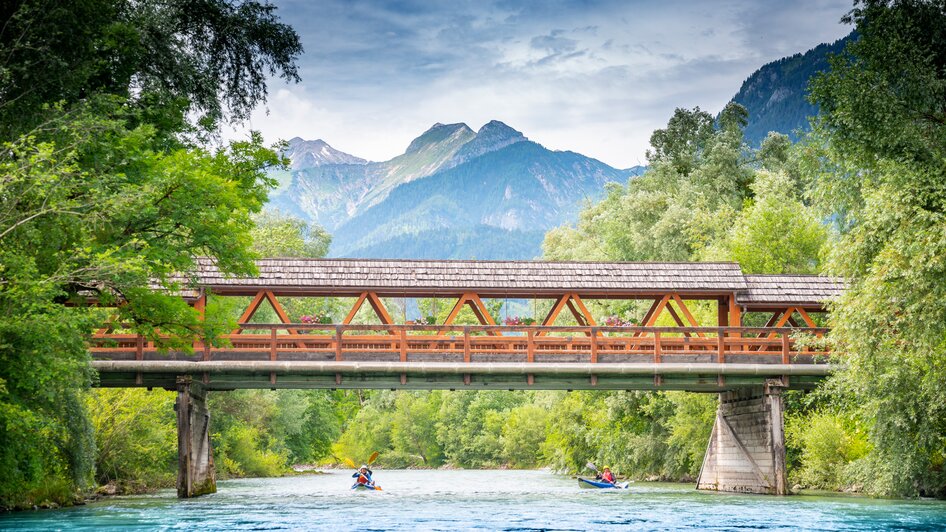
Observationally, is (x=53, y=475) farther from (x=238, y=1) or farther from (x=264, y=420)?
(x=264, y=420)

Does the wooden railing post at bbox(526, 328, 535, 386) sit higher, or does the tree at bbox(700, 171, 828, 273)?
the tree at bbox(700, 171, 828, 273)

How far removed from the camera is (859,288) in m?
18.8

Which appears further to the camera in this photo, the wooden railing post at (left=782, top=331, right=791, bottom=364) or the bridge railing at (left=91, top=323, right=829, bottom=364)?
the wooden railing post at (left=782, top=331, right=791, bottom=364)

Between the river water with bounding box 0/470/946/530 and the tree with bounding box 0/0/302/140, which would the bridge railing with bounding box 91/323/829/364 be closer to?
the river water with bounding box 0/470/946/530

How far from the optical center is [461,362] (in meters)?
22.7

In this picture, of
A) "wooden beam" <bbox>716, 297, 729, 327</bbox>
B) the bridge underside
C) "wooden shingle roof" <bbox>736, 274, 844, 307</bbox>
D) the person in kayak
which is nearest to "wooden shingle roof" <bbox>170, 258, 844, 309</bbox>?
"wooden shingle roof" <bbox>736, 274, 844, 307</bbox>

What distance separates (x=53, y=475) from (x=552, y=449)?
25.7 meters

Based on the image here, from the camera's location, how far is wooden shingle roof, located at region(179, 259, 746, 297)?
2353 centimetres

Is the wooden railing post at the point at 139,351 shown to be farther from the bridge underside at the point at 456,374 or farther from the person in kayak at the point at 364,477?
the person in kayak at the point at 364,477

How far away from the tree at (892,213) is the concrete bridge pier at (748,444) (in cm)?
363

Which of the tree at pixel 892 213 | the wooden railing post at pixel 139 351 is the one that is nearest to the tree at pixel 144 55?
the wooden railing post at pixel 139 351

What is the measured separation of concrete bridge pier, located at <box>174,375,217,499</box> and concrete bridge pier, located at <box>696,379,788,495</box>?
12.2 m

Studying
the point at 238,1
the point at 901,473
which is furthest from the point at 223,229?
the point at 901,473

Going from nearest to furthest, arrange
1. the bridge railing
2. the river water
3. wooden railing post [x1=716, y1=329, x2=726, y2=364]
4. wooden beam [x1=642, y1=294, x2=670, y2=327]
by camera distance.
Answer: the river water
the bridge railing
wooden railing post [x1=716, y1=329, x2=726, y2=364]
wooden beam [x1=642, y1=294, x2=670, y2=327]
